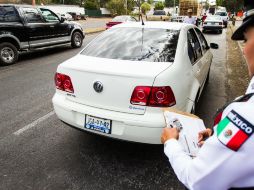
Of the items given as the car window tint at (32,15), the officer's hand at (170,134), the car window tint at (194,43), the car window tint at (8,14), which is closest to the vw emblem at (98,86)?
the officer's hand at (170,134)

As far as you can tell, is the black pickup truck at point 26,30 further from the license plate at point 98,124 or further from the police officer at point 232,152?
the police officer at point 232,152

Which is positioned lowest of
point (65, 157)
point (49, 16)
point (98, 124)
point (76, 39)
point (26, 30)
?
point (65, 157)

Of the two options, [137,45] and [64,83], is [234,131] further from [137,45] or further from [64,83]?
[137,45]

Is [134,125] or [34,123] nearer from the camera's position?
A: [134,125]

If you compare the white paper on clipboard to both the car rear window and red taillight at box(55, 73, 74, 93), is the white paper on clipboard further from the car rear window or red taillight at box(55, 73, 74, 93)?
red taillight at box(55, 73, 74, 93)

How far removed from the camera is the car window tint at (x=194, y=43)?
453cm

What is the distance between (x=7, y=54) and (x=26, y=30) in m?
1.06

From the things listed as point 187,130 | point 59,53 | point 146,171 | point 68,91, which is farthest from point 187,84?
point 59,53

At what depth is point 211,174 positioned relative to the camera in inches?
44.7

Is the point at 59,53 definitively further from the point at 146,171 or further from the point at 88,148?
the point at 146,171

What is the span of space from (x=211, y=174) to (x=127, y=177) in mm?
2244

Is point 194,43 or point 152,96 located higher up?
point 194,43

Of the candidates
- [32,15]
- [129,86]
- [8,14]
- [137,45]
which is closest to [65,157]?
[129,86]

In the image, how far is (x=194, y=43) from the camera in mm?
4727
